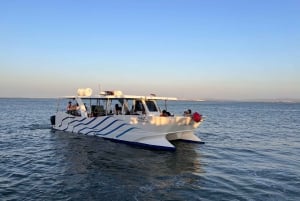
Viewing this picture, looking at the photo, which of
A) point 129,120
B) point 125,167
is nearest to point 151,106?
point 129,120

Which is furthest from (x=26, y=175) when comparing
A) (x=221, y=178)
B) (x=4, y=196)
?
(x=221, y=178)

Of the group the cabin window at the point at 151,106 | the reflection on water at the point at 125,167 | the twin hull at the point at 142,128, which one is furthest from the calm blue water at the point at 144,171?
the cabin window at the point at 151,106

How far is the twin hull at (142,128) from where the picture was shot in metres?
19.2

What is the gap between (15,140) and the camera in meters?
22.5

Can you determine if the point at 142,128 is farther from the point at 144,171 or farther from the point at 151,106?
the point at 144,171

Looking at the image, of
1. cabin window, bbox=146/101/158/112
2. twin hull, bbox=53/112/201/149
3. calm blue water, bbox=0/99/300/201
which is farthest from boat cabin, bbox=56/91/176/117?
calm blue water, bbox=0/99/300/201

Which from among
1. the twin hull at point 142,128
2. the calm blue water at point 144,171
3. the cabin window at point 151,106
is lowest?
the calm blue water at point 144,171

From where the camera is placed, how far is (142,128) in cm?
1975

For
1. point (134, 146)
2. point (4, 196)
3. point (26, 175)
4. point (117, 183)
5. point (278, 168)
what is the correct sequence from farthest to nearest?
1. point (134, 146)
2. point (278, 168)
3. point (26, 175)
4. point (117, 183)
5. point (4, 196)

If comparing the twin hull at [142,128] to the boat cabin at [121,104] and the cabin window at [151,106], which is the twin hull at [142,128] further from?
the cabin window at [151,106]

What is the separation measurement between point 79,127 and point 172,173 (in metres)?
12.4

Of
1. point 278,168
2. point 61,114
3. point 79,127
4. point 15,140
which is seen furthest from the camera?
point 61,114

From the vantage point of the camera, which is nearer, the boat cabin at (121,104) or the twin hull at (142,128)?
the twin hull at (142,128)

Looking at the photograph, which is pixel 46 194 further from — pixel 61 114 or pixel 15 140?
pixel 61 114
